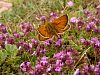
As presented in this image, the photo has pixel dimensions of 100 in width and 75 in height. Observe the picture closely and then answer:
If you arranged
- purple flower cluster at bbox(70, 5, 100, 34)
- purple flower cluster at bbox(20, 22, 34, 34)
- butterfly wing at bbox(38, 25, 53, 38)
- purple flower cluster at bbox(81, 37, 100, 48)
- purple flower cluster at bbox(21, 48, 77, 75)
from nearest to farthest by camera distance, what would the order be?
purple flower cluster at bbox(21, 48, 77, 75) < butterfly wing at bbox(38, 25, 53, 38) < purple flower cluster at bbox(81, 37, 100, 48) < purple flower cluster at bbox(70, 5, 100, 34) < purple flower cluster at bbox(20, 22, 34, 34)

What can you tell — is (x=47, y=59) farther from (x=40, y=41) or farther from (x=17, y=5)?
(x=17, y=5)

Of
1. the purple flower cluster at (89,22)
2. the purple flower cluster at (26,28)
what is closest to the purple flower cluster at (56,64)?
the purple flower cluster at (89,22)

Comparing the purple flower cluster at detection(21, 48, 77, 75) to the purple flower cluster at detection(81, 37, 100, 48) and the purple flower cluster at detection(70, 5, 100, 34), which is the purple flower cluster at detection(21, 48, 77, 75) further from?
the purple flower cluster at detection(70, 5, 100, 34)

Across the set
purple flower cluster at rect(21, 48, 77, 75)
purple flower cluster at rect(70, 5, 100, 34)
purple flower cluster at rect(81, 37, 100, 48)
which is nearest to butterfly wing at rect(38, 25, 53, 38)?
purple flower cluster at rect(21, 48, 77, 75)

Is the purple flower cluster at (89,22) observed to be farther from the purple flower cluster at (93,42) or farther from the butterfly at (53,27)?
the butterfly at (53,27)

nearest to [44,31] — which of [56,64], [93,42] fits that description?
[56,64]

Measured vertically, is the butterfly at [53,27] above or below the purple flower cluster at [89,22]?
below

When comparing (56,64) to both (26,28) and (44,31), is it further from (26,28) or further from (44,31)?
(26,28)
